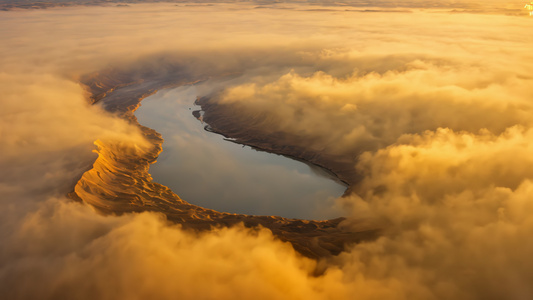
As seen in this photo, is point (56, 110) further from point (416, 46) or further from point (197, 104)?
point (416, 46)

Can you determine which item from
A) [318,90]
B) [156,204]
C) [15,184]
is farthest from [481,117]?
[15,184]

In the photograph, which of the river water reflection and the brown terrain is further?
the river water reflection

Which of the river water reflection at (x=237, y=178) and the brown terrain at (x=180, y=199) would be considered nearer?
the brown terrain at (x=180, y=199)

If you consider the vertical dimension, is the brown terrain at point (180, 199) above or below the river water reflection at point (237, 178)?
above

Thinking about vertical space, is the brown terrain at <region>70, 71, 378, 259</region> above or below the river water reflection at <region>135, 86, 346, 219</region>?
above
